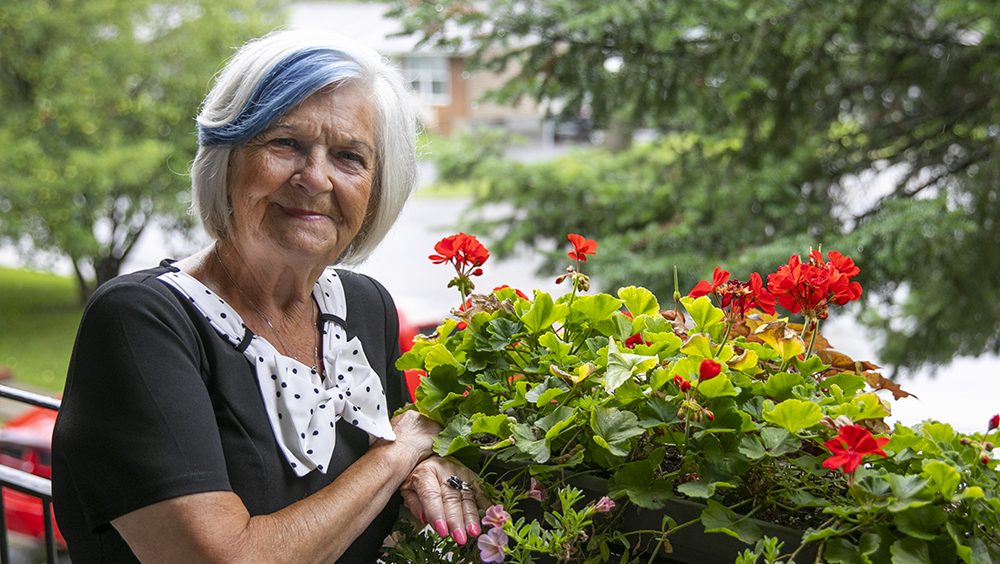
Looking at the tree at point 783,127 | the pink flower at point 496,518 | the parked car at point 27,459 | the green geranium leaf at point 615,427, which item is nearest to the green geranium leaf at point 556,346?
the green geranium leaf at point 615,427

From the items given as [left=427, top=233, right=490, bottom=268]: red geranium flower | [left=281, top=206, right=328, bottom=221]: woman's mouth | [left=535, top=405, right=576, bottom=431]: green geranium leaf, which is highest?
[left=281, top=206, right=328, bottom=221]: woman's mouth

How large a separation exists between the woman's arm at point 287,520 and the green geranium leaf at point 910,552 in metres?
0.62

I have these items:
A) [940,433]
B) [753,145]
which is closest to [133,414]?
[940,433]

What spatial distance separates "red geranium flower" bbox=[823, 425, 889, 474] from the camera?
68 centimetres

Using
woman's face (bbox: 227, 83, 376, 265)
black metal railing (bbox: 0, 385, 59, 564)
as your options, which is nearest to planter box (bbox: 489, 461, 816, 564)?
woman's face (bbox: 227, 83, 376, 265)

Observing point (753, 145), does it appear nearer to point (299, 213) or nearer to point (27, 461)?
point (299, 213)

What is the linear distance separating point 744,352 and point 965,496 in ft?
0.94

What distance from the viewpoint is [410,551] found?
0.95 meters

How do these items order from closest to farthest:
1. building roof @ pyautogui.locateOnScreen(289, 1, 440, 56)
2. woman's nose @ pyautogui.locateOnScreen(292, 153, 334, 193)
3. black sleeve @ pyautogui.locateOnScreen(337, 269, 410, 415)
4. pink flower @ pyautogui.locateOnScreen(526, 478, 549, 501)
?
pink flower @ pyautogui.locateOnScreen(526, 478, 549, 501), woman's nose @ pyautogui.locateOnScreen(292, 153, 334, 193), black sleeve @ pyautogui.locateOnScreen(337, 269, 410, 415), building roof @ pyautogui.locateOnScreen(289, 1, 440, 56)

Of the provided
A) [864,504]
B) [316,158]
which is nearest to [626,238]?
[316,158]

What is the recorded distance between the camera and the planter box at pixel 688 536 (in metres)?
0.79

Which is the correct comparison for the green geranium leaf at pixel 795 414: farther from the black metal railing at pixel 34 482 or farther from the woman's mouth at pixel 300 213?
the black metal railing at pixel 34 482

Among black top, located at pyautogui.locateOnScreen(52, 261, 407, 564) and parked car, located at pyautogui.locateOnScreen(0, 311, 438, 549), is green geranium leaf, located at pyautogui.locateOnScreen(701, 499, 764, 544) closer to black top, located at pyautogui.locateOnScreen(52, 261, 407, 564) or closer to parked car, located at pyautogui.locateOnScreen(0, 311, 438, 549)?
black top, located at pyautogui.locateOnScreen(52, 261, 407, 564)

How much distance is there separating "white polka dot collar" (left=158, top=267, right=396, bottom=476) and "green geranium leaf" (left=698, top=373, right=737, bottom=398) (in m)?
0.51
